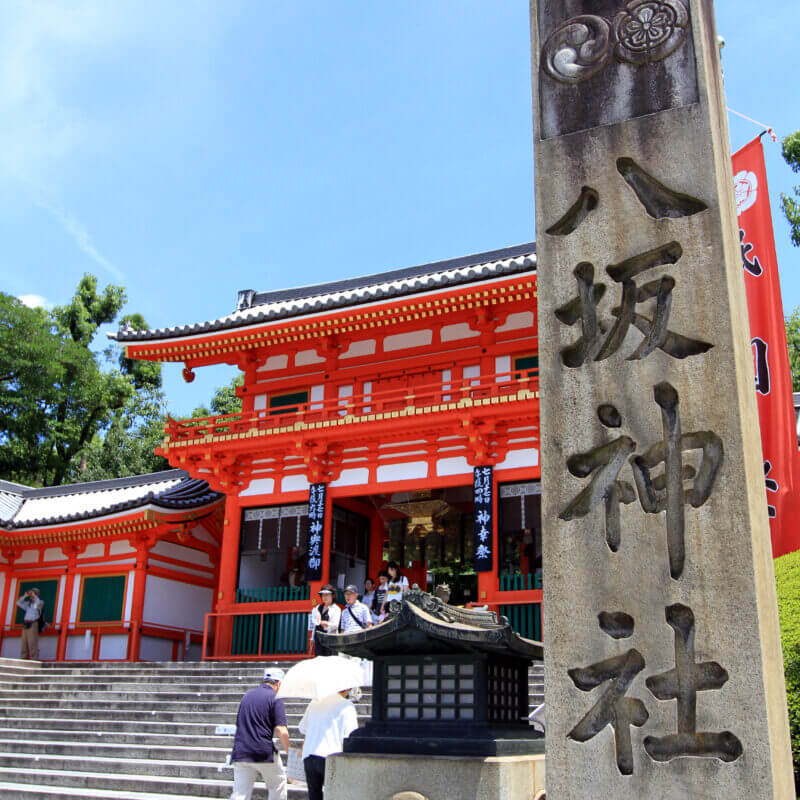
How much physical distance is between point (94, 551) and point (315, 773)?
1328cm

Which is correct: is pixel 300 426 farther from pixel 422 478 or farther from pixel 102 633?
pixel 102 633

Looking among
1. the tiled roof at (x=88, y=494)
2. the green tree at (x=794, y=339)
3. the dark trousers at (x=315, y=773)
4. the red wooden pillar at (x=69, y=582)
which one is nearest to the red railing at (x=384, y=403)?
the tiled roof at (x=88, y=494)

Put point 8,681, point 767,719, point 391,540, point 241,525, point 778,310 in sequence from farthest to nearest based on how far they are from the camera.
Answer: point 391,540, point 241,525, point 8,681, point 778,310, point 767,719

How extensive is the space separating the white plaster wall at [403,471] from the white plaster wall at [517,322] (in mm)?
2862

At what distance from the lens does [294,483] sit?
16094 mm

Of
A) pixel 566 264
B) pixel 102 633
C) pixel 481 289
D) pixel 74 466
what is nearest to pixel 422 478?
pixel 481 289

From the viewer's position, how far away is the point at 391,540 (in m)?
18.2

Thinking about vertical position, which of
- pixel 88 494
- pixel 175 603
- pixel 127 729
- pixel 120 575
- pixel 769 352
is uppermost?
pixel 88 494

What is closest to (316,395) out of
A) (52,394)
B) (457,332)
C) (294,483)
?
(294,483)

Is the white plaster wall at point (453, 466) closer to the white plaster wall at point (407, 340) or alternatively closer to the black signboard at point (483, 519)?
the black signboard at point (483, 519)

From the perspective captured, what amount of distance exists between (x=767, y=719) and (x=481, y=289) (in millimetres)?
11702

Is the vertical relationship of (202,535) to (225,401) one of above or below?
below

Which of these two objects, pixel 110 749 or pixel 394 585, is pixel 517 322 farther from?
pixel 110 749

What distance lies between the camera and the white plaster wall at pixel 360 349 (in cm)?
1691
